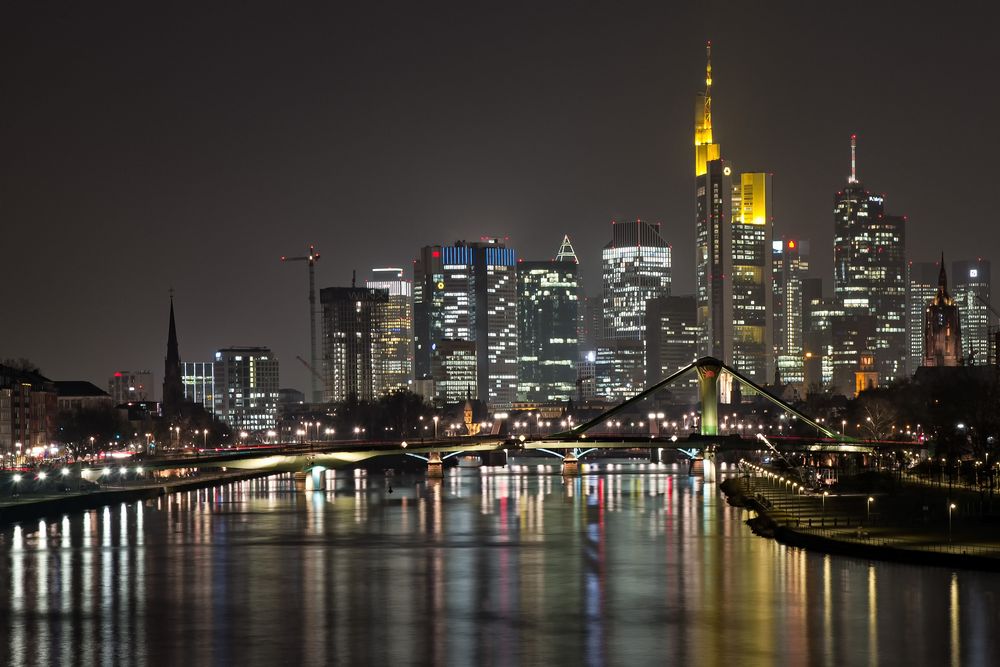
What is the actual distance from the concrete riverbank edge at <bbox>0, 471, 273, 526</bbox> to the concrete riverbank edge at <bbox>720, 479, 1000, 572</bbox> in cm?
4931

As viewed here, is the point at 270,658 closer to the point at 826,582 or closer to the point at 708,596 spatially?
the point at 708,596

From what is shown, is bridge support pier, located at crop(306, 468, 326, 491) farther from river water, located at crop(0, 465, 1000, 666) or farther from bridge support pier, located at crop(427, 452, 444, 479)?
river water, located at crop(0, 465, 1000, 666)

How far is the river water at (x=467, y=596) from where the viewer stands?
1857 inches

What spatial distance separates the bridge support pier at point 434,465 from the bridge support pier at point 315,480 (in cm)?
2001

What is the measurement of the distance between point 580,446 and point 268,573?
99.1m

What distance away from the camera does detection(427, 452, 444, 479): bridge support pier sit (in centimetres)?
16375

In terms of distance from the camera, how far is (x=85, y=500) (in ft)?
386

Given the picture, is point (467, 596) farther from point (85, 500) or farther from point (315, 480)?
point (315, 480)

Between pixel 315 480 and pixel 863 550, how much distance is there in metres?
82.0

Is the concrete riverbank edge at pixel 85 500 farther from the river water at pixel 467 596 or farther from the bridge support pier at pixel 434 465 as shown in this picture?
the bridge support pier at pixel 434 465

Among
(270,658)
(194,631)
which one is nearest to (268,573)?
(194,631)

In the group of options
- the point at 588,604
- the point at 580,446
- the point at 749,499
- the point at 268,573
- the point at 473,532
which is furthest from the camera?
the point at 580,446

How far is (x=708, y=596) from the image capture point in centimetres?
5969

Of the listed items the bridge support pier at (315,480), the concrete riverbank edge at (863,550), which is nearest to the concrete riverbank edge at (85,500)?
the bridge support pier at (315,480)
